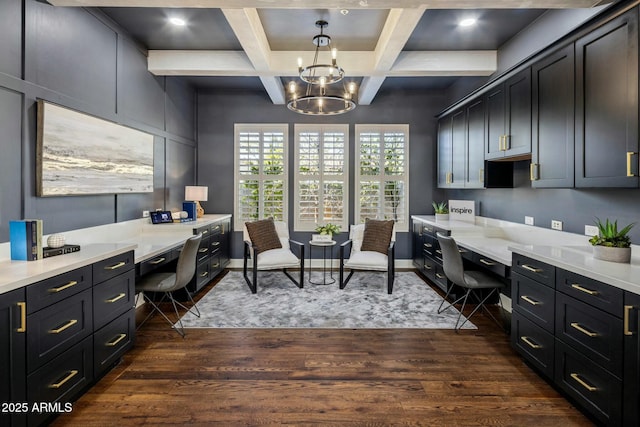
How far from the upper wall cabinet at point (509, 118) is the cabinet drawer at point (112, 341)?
12.7 ft

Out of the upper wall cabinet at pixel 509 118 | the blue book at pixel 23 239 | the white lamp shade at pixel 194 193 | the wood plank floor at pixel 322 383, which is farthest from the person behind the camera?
the white lamp shade at pixel 194 193

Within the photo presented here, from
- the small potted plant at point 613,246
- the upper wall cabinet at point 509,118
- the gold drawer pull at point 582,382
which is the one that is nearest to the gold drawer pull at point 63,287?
the gold drawer pull at point 582,382

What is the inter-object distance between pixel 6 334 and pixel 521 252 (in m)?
3.27

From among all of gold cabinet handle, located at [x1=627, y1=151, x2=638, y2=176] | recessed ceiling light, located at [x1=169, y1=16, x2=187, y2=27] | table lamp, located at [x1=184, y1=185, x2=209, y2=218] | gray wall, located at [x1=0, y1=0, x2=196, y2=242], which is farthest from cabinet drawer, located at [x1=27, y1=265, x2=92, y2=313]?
gold cabinet handle, located at [x1=627, y1=151, x2=638, y2=176]

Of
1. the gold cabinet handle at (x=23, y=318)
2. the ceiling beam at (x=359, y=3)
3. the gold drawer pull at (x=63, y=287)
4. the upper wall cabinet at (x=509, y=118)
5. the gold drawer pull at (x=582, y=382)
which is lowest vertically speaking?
the gold drawer pull at (x=582, y=382)

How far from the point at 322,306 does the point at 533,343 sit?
217cm

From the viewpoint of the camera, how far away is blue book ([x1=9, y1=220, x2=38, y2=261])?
86.3 inches

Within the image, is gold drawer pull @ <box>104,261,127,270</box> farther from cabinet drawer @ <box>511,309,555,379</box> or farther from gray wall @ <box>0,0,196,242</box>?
cabinet drawer @ <box>511,309,555,379</box>

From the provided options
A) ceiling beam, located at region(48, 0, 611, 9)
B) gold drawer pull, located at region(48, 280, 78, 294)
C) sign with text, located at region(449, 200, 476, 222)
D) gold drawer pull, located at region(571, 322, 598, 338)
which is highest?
ceiling beam, located at region(48, 0, 611, 9)

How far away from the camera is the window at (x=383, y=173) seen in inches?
236

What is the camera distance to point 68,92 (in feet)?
9.64

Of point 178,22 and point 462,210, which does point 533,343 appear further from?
point 178,22

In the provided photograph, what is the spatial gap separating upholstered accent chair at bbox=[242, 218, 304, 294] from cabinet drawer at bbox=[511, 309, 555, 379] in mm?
2673

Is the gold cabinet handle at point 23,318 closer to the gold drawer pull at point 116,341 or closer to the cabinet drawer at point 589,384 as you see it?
the gold drawer pull at point 116,341
